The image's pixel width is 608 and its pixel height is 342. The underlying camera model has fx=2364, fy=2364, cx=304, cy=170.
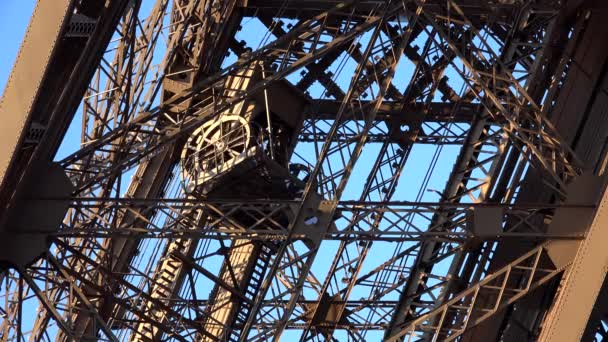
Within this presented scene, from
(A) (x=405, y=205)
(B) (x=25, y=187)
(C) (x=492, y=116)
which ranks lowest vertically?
(B) (x=25, y=187)

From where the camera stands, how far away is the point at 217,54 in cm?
3697

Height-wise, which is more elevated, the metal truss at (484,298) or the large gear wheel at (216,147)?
the large gear wheel at (216,147)

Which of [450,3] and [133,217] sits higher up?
[450,3]

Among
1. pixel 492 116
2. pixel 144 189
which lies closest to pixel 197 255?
pixel 144 189

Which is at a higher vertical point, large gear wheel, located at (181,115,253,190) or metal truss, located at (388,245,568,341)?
large gear wheel, located at (181,115,253,190)

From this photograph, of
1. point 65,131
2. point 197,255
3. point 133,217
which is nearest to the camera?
point 65,131

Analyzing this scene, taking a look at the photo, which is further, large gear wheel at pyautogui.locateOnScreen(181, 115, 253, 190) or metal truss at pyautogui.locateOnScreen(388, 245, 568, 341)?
large gear wheel at pyautogui.locateOnScreen(181, 115, 253, 190)

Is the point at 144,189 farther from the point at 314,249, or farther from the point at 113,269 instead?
the point at 314,249

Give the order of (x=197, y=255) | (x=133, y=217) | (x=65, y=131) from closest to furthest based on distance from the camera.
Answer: (x=65, y=131), (x=133, y=217), (x=197, y=255)

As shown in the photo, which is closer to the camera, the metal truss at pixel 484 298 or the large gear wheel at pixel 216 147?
the metal truss at pixel 484 298

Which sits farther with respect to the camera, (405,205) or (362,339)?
(362,339)

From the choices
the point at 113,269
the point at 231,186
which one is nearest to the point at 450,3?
the point at 231,186

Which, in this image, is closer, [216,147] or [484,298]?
[484,298]

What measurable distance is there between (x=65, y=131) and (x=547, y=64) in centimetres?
794
